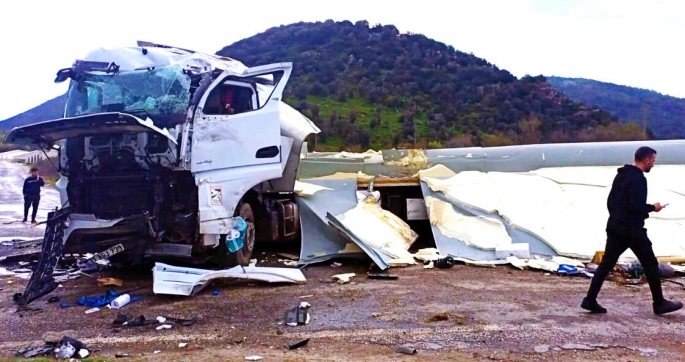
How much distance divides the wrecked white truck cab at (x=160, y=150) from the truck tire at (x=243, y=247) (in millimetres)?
19

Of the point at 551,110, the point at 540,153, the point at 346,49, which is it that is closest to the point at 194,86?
the point at 540,153

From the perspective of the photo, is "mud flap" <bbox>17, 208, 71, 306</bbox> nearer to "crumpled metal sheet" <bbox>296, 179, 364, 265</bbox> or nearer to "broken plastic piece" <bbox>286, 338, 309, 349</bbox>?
"crumpled metal sheet" <bbox>296, 179, 364, 265</bbox>

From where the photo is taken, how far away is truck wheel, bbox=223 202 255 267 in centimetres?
857

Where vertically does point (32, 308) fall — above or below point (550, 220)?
below

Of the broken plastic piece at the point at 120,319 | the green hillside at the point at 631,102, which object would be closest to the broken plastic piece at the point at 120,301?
the broken plastic piece at the point at 120,319

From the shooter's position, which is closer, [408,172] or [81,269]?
[81,269]

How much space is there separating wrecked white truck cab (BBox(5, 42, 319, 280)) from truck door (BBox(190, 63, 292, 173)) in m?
0.01

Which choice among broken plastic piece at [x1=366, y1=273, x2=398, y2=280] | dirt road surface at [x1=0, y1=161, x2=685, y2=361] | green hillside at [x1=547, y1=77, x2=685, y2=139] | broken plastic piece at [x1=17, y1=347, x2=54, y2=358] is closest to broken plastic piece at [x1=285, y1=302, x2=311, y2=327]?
dirt road surface at [x1=0, y1=161, x2=685, y2=361]

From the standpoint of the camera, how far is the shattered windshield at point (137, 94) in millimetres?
7988

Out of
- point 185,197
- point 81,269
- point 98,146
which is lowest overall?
point 81,269

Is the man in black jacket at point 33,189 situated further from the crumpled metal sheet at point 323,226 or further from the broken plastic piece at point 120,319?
the broken plastic piece at point 120,319

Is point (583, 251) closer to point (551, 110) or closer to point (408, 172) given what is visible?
point (408, 172)

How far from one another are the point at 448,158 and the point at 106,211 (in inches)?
271

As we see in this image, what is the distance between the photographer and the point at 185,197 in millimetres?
7992
